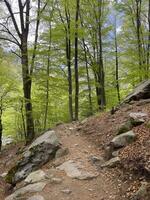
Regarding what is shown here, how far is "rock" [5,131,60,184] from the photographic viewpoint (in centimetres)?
1002

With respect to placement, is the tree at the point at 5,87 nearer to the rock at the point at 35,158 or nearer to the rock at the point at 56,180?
A: the rock at the point at 35,158

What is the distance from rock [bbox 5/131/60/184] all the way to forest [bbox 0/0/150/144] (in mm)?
4403

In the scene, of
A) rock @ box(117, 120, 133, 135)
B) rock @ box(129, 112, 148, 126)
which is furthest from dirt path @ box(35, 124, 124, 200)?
rock @ box(129, 112, 148, 126)

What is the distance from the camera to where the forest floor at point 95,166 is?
720 centimetres

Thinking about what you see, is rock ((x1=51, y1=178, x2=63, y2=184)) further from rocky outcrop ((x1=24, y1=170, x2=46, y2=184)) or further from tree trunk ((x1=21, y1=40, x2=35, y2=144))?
tree trunk ((x1=21, y1=40, x2=35, y2=144))

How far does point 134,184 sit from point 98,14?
15.2m

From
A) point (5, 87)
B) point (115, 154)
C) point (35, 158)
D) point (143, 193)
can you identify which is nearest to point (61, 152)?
point (35, 158)

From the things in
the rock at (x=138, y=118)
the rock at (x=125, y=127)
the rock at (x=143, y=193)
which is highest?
the rock at (x=138, y=118)

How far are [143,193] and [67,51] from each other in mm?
13348

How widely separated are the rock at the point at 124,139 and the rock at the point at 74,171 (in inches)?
52.2

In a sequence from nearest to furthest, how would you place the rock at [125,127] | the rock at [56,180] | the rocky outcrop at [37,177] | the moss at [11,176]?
the rock at [56,180] < the rocky outcrop at [37,177] < the rock at [125,127] < the moss at [11,176]

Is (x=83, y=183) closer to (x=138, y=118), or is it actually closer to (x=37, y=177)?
(x=37, y=177)

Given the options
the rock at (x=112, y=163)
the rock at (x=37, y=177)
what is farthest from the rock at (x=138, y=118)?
the rock at (x=37, y=177)

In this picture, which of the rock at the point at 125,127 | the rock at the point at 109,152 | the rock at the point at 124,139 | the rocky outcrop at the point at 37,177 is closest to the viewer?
the rocky outcrop at the point at 37,177
